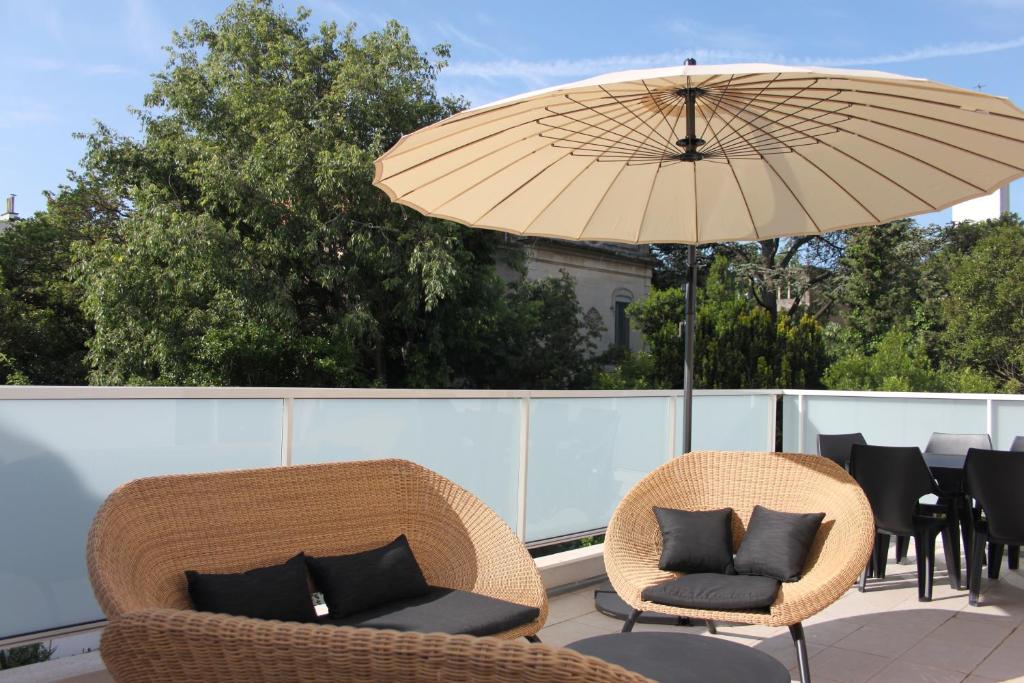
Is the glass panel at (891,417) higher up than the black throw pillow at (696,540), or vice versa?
the glass panel at (891,417)

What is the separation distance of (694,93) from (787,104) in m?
0.36

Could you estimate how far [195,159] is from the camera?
53.6 ft

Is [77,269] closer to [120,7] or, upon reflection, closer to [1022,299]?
[120,7]

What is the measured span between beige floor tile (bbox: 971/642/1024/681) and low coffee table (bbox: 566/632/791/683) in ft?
5.34

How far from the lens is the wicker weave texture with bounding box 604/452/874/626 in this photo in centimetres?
348

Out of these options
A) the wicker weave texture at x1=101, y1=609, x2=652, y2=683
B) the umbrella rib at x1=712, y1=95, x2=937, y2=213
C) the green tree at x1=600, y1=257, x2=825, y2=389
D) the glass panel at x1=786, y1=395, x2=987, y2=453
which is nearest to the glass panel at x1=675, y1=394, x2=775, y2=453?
the glass panel at x1=786, y1=395, x2=987, y2=453

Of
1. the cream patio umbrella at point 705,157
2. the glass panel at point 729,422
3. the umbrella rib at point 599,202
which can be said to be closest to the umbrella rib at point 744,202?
the cream patio umbrella at point 705,157

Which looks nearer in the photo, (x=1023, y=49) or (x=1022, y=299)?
(x=1022, y=299)

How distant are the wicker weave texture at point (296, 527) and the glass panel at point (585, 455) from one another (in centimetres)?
157

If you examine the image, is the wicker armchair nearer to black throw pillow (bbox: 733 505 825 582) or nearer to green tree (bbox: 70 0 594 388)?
black throw pillow (bbox: 733 505 825 582)

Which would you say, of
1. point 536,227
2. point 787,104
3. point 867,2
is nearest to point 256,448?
point 536,227

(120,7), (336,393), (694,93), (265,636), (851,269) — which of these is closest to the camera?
(265,636)

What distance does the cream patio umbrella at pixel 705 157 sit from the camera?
3.01 meters

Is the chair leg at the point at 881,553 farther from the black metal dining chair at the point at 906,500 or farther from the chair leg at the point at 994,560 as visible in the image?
the chair leg at the point at 994,560
